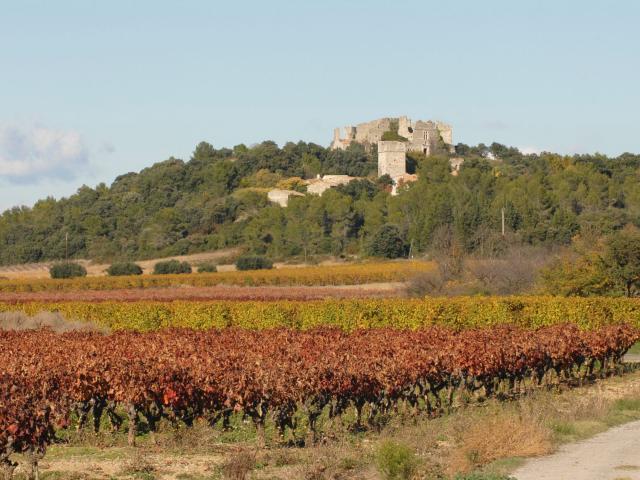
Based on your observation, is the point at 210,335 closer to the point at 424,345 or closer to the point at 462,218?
the point at 424,345

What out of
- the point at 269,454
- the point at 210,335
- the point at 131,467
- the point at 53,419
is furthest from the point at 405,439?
the point at 210,335

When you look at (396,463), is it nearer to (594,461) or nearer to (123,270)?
(594,461)

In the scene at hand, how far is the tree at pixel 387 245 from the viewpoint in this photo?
90.2 m

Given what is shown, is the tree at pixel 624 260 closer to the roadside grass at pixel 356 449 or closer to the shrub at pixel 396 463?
the roadside grass at pixel 356 449

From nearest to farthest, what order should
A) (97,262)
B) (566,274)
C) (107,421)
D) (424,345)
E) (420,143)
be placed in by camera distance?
(107,421) → (424,345) → (566,274) → (97,262) → (420,143)

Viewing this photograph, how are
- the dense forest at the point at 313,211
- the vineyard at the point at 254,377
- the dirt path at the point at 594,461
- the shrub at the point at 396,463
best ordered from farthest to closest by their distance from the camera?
the dense forest at the point at 313,211, the vineyard at the point at 254,377, the dirt path at the point at 594,461, the shrub at the point at 396,463

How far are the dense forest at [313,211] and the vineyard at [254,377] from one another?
160ft

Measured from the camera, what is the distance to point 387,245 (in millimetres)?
90250

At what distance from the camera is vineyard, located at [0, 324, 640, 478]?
15.4m

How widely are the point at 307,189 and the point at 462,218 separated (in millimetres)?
52617

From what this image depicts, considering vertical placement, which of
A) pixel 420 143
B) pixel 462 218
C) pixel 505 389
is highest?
pixel 420 143

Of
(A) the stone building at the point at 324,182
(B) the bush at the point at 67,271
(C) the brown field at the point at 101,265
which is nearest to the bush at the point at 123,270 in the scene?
(B) the bush at the point at 67,271

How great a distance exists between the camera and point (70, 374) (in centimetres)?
1650

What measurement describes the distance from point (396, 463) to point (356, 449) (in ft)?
7.39
